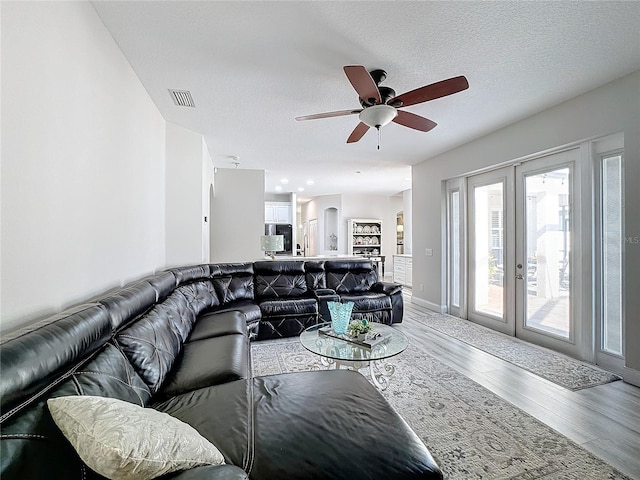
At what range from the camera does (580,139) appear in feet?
→ 9.82

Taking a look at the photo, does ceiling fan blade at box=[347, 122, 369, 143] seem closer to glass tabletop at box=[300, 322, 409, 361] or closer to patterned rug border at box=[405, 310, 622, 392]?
glass tabletop at box=[300, 322, 409, 361]

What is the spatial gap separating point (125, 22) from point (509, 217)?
458 cm

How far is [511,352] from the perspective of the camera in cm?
331

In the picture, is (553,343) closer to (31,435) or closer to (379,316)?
(379,316)

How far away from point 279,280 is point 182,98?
2.64m

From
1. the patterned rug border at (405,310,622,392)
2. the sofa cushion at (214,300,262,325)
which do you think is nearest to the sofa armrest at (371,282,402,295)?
the patterned rug border at (405,310,622,392)

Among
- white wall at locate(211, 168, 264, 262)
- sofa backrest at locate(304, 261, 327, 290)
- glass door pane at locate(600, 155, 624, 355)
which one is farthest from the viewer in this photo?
white wall at locate(211, 168, 264, 262)

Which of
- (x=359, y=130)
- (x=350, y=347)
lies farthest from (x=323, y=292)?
(x=359, y=130)

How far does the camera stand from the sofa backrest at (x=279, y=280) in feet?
14.1

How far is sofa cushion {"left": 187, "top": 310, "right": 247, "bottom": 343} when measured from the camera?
2535 millimetres

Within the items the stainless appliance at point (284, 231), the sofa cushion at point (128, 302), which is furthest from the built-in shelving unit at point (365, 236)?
the sofa cushion at point (128, 302)

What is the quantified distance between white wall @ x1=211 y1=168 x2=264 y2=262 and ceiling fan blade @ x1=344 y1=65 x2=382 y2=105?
167 inches

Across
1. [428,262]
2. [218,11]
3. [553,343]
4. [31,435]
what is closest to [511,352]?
[553,343]

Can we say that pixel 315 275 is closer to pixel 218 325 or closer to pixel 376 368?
pixel 376 368
